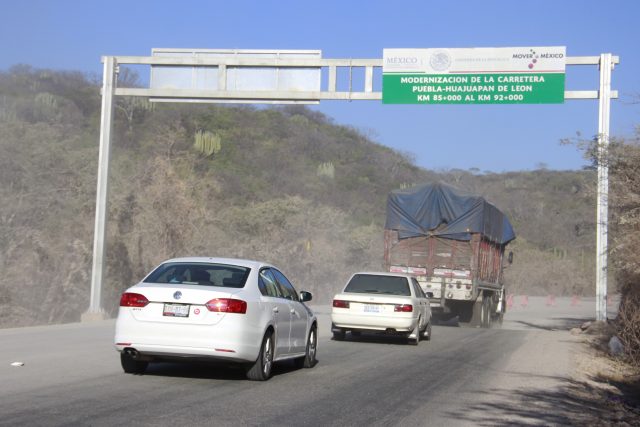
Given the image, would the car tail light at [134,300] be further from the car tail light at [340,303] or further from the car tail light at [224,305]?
the car tail light at [340,303]

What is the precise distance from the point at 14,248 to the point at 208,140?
3810 centimetres

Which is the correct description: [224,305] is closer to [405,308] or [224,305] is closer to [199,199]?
[405,308]

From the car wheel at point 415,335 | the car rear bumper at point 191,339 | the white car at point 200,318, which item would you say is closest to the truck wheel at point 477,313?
the car wheel at point 415,335

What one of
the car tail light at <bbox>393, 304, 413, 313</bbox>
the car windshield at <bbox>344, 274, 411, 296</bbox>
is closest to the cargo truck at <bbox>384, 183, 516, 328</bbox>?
the car windshield at <bbox>344, 274, 411, 296</bbox>

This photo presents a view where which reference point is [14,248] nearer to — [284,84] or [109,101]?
[109,101]

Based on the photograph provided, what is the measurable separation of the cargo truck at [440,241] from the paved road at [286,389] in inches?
323

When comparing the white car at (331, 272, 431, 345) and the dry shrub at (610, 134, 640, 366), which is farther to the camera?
the white car at (331, 272, 431, 345)

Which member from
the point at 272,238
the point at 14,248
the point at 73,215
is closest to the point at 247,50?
the point at 14,248

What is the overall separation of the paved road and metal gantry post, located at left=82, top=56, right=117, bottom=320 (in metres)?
5.84

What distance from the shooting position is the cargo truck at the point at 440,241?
25.1 m

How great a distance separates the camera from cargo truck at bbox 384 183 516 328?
82.5ft

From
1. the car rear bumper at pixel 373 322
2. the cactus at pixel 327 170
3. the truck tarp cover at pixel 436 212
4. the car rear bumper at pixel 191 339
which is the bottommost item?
the car rear bumper at pixel 373 322

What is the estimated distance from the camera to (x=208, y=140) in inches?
2586

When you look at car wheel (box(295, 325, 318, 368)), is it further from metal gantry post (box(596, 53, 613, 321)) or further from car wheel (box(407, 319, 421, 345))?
metal gantry post (box(596, 53, 613, 321))
